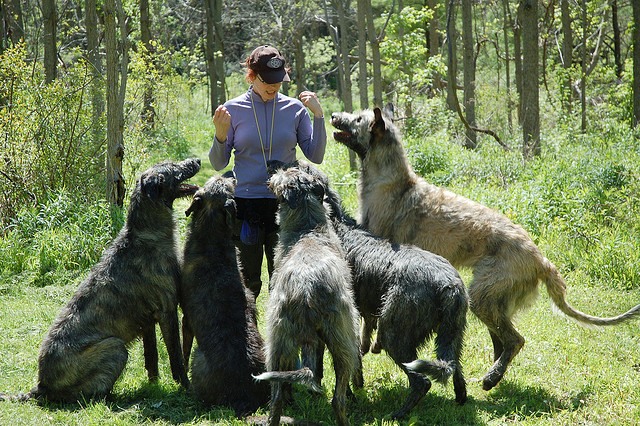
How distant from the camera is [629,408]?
4.29 meters

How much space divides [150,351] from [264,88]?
8.27 feet

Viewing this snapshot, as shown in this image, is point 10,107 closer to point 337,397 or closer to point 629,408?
point 337,397

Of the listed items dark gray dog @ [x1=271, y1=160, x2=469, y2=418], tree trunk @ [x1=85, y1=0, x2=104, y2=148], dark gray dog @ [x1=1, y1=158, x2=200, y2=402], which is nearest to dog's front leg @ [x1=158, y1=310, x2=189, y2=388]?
dark gray dog @ [x1=1, y1=158, x2=200, y2=402]

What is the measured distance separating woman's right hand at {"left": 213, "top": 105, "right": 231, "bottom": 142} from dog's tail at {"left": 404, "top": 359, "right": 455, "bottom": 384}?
7.92ft

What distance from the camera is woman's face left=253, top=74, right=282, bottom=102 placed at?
488 centimetres

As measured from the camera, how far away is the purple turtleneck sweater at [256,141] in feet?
16.3

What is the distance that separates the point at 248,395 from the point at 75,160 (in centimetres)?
571

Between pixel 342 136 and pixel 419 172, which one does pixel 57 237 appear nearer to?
pixel 342 136

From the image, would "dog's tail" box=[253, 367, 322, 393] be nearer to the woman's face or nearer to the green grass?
the green grass

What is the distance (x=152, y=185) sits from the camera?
483cm

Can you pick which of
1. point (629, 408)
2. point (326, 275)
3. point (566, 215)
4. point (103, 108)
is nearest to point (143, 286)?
point (326, 275)

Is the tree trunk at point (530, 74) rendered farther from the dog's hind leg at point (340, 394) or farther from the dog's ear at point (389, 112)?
the dog's hind leg at point (340, 394)

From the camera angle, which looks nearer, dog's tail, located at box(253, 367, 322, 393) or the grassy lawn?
dog's tail, located at box(253, 367, 322, 393)

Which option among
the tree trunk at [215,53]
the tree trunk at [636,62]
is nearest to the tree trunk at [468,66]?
the tree trunk at [636,62]
